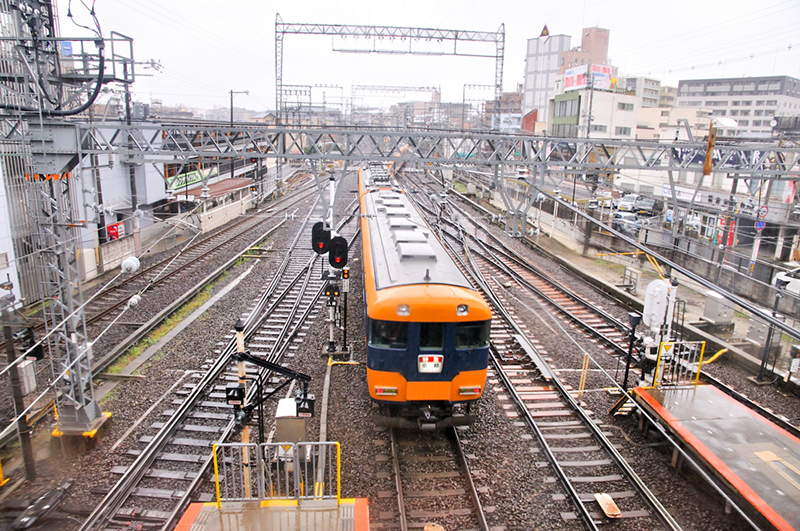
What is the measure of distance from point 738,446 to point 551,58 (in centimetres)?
6056

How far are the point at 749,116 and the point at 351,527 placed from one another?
62609 millimetres

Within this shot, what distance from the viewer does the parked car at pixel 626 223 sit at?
69.9 ft

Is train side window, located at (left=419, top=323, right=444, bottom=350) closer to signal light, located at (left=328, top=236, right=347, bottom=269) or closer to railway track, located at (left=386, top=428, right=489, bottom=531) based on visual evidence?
railway track, located at (left=386, top=428, right=489, bottom=531)

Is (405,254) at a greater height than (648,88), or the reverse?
(648,88)

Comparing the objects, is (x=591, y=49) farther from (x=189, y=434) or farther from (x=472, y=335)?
(x=189, y=434)

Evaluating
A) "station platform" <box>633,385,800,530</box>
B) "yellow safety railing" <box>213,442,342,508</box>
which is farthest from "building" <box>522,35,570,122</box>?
"yellow safety railing" <box>213,442,342,508</box>

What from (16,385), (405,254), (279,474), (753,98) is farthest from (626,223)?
→ (753,98)

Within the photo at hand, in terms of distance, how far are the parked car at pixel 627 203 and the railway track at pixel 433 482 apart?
2492 centimetres

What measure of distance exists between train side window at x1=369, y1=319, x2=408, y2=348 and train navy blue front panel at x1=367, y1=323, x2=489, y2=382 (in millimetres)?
51

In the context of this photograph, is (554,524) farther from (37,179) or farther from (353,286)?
(353,286)

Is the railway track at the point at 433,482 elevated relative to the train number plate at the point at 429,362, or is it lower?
lower

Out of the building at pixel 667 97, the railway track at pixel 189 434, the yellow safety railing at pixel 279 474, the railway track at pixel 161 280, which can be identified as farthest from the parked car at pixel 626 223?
the building at pixel 667 97

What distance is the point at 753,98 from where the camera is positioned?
5188cm

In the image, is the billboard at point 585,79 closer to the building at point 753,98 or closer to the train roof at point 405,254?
the building at point 753,98
